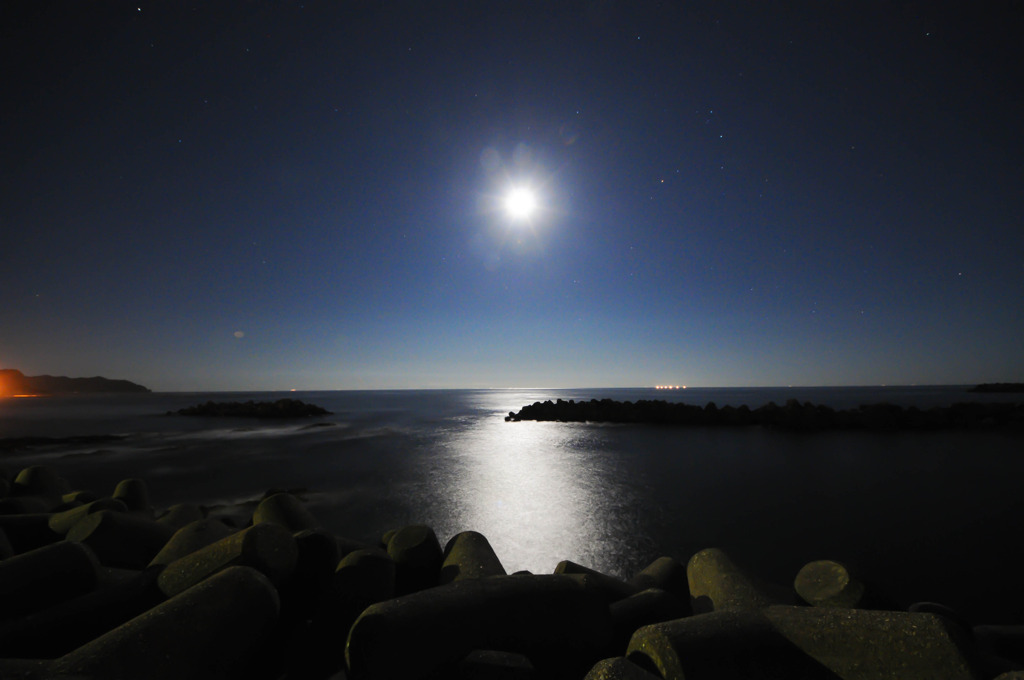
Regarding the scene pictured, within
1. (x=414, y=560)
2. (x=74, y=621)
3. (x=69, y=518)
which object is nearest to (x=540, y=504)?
(x=414, y=560)

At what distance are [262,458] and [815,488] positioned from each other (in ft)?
63.4

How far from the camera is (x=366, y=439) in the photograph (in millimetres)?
22562

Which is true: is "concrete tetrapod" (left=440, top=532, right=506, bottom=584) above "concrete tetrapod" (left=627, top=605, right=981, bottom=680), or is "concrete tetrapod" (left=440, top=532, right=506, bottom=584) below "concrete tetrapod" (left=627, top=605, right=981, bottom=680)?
below

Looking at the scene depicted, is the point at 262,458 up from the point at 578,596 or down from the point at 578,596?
down

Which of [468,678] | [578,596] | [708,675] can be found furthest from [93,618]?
[708,675]

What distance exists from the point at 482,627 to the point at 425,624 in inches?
14.0

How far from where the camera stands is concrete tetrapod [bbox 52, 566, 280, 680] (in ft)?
6.29

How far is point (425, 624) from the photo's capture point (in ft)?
7.27

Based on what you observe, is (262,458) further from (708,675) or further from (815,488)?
(815,488)

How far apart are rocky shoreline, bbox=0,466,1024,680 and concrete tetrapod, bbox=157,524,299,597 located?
0.01 m

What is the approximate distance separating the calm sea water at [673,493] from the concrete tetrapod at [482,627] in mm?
4129

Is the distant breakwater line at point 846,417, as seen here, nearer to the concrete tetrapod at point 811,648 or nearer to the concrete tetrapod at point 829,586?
the concrete tetrapod at point 829,586

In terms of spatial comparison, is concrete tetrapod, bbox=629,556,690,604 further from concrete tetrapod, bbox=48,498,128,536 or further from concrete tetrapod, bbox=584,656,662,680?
concrete tetrapod, bbox=48,498,128,536

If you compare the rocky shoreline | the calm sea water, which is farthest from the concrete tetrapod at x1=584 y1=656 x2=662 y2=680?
the calm sea water
